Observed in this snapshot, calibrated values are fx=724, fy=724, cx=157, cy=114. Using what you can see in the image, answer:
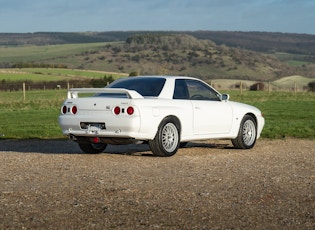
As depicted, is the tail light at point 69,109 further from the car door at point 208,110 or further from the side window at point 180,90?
the car door at point 208,110

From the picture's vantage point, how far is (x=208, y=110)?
13.7m

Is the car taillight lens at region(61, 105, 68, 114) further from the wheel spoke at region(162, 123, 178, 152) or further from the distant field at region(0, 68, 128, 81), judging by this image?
the distant field at region(0, 68, 128, 81)

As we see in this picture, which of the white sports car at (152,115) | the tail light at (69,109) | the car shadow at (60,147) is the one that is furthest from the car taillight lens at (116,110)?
the car shadow at (60,147)

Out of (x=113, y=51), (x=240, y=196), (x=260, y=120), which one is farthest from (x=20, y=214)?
(x=113, y=51)

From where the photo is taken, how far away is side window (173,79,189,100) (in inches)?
518

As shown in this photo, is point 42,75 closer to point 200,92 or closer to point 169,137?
point 200,92

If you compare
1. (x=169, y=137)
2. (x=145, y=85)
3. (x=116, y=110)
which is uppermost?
(x=145, y=85)

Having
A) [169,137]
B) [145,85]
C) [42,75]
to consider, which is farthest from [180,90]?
[42,75]

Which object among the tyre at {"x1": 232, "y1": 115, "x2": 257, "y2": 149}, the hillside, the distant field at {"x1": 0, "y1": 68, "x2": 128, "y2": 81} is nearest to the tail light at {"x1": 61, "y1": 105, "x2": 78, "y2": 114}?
the tyre at {"x1": 232, "y1": 115, "x2": 257, "y2": 149}

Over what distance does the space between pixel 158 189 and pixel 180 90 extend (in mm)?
4573

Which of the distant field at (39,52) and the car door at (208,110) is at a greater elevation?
the distant field at (39,52)

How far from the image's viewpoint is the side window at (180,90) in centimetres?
1316

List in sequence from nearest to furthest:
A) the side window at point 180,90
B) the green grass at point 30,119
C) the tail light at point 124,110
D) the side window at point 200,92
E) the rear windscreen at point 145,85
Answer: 1. the tail light at point 124,110
2. the rear windscreen at point 145,85
3. the side window at point 180,90
4. the side window at point 200,92
5. the green grass at point 30,119

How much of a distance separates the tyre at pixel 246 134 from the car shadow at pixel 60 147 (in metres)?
0.74
